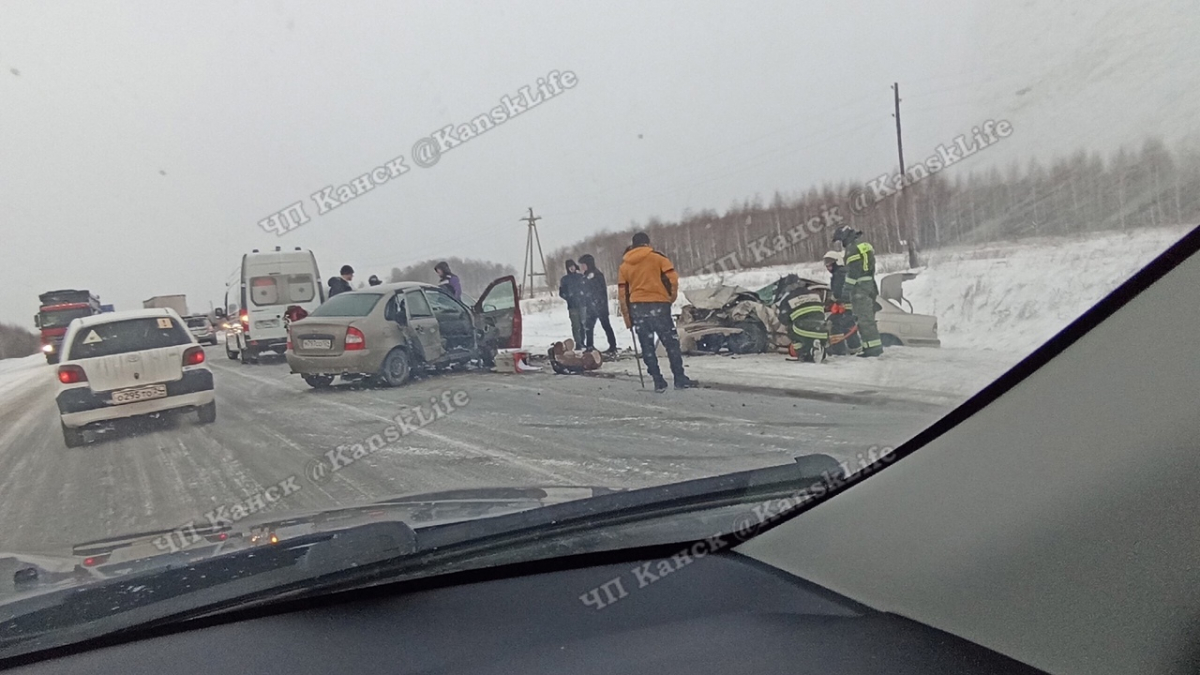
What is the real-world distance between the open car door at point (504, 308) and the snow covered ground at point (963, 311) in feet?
0.44

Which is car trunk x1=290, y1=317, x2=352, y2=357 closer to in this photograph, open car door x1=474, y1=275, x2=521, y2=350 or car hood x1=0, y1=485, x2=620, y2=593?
open car door x1=474, y1=275, x2=521, y2=350

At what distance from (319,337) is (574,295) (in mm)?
2762

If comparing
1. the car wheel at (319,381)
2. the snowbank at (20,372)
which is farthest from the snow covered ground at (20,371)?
the car wheel at (319,381)

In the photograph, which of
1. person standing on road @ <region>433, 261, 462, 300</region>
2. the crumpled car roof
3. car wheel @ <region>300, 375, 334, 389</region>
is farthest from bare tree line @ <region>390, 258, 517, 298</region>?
the crumpled car roof

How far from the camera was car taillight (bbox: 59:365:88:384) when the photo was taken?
4672mm

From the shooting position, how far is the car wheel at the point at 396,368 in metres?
7.63

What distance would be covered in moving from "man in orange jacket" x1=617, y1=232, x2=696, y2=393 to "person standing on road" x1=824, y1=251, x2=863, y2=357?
1.85 meters

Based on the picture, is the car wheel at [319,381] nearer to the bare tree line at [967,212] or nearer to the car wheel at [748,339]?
the bare tree line at [967,212]

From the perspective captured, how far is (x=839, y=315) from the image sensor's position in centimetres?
952

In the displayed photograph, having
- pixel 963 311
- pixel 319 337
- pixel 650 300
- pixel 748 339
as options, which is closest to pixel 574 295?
pixel 650 300

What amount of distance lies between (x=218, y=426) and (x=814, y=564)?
15.5 feet

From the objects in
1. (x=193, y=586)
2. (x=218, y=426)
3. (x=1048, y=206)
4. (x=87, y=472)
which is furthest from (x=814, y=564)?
(x=218, y=426)

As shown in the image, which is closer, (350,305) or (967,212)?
(967,212)

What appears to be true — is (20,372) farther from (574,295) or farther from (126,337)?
(574,295)
